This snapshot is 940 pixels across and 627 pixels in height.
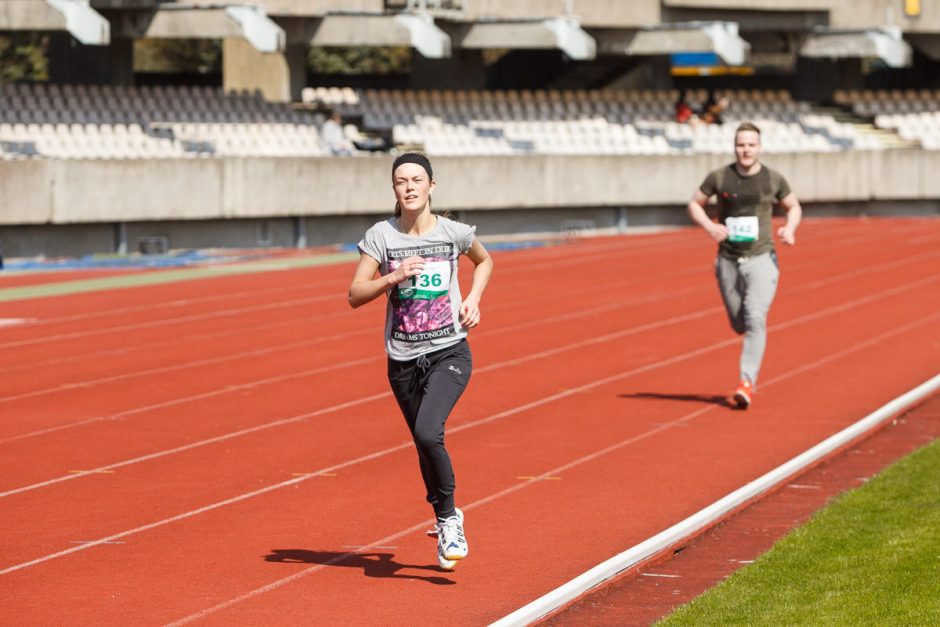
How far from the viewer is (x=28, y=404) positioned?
12.7 metres

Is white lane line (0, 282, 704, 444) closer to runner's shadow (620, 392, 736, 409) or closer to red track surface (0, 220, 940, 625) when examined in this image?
red track surface (0, 220, 940, 625)

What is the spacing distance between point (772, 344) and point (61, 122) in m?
18.3

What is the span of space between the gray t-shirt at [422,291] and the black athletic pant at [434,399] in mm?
52

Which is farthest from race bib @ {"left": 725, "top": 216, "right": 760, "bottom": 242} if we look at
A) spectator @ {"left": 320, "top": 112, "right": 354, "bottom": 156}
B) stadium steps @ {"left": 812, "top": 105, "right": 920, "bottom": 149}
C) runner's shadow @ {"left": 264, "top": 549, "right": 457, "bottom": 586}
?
stadium steps @ {"left": 812, "top": 105, "right": 920, "bottom": 149}

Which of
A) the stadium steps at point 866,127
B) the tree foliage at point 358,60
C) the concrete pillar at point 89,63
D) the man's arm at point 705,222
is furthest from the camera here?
the tree foliage at point 358,60

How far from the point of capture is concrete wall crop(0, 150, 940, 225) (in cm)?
2828

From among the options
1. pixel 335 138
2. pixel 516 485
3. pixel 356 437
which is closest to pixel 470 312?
Answer: pixel 516 485

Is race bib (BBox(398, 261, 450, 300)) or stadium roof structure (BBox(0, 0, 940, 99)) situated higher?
stadium roof structure (BBox(0, 0, 940, 99))

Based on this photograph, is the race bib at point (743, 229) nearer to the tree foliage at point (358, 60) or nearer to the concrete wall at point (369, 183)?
the concrete wall at point (369, 183)

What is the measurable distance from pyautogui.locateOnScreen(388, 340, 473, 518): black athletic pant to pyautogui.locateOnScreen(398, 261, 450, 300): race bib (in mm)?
255

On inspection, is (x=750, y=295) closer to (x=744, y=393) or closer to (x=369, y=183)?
(x=744, y=393)

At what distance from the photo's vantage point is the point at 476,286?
6938 mm

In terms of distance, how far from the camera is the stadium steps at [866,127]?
40781 mm

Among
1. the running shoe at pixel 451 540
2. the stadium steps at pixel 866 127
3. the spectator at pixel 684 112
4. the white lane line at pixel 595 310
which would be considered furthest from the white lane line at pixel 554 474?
the stadium steps at pixel 866 127
